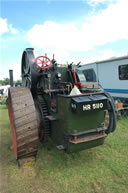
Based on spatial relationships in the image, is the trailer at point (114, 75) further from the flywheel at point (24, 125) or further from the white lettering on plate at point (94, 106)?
the flywheel at point (24, 125)

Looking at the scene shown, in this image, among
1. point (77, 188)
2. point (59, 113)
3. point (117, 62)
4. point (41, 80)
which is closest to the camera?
point (77, 188)

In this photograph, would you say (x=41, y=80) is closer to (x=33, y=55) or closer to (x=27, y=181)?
(x=33, y=55)

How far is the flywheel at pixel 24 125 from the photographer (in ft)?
8.32

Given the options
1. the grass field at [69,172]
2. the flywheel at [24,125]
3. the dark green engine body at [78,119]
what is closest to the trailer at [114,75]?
the grass field at [69,172]

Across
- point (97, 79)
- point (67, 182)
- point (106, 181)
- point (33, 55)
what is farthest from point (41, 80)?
point (97, 79)

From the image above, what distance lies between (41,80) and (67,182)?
86.7 inches

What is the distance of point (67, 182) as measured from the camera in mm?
2459

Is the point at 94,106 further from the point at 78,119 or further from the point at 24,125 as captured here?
the point at 24,125

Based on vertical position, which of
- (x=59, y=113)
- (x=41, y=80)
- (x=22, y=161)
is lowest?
(x=22, y=161)

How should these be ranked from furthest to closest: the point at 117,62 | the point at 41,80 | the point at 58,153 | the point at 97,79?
the point at 97,79, the point at 117,62, the point at 41,80, the point at 58,153

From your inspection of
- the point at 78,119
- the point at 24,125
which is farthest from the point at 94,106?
the point at 24,125

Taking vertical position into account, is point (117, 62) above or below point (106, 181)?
above

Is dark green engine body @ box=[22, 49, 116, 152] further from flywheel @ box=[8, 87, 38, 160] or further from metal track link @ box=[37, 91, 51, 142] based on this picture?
flywheel @ box=[8, 87, 38, 160]

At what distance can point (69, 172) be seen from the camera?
2717mm
